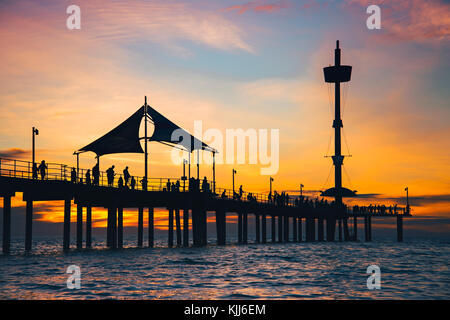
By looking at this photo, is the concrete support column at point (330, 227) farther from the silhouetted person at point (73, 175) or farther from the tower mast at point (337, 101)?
the silhouetted person at point (73, 175)

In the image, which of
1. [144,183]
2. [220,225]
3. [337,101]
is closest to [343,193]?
[337,101]

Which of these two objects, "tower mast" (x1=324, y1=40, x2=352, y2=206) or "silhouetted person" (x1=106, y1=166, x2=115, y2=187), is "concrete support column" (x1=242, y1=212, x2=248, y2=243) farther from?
"tower mast" (x1=324, y1=40, x2=352, y2=206)

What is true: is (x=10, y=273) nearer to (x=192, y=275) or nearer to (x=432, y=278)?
(x=192, y=275)

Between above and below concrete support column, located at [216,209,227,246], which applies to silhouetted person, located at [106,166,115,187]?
above

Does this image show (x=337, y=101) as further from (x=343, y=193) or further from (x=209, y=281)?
(x=209, y=281)

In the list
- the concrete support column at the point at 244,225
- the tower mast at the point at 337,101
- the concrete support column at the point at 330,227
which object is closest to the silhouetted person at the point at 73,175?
the concrete support column at the point at 244,225

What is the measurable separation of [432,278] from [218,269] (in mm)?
11517

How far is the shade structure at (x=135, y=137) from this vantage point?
44.6 metres

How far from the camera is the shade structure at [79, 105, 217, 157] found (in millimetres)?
44594

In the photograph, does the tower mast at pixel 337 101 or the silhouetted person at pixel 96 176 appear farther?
the tower mast at pixel 337 101

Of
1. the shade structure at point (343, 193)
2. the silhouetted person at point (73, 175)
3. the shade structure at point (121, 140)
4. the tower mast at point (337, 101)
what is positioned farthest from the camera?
the tower mast at point (337, 101)

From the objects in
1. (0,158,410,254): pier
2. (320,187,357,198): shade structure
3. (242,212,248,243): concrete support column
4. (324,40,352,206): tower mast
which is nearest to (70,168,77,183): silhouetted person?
(0,158,410,254): pier
